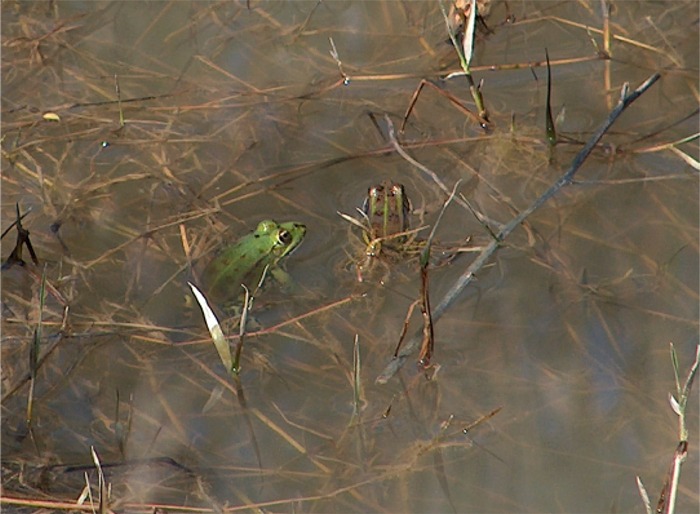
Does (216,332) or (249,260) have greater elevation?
(216,332)

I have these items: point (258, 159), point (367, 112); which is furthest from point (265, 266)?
point (367, 112)

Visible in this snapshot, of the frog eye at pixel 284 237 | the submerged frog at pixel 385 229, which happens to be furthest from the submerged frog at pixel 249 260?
the submerged frog at pixel 385 229

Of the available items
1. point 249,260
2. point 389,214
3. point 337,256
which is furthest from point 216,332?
point 389,214

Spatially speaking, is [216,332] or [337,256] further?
[337,256]

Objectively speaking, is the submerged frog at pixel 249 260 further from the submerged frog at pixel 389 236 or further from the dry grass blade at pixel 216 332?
the dry grass blade at pixel 216 332

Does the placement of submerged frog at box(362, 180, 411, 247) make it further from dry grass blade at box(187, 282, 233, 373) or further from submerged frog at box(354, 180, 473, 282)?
dry grass blade at box(187, 282, 233, 373)

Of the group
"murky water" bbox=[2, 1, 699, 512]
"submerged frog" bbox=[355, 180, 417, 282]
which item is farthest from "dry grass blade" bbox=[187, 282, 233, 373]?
"submerged frog" bbox=[355, 180, 417, 282]

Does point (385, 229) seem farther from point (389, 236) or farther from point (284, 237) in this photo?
point (284, 237)
